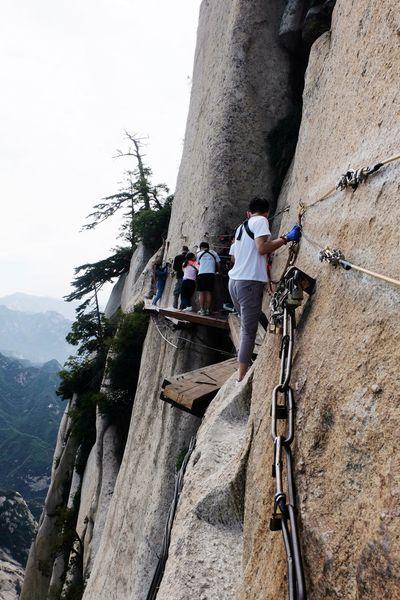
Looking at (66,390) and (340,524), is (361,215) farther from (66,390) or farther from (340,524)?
(66,390)

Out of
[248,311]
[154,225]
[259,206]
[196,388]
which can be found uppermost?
[154,225]

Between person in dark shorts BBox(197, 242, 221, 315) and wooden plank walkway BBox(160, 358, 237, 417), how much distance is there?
7.54 feet

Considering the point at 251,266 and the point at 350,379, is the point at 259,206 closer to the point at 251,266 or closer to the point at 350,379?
the point at 251,266

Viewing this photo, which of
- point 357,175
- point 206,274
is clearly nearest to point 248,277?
point 357,175

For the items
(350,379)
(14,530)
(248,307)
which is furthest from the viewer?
(14,530)

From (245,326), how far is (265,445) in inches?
81.9

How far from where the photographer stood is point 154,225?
21.4 m

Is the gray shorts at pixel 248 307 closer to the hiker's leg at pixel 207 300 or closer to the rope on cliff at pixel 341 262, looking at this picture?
the rope on cliff at pixel 341 262

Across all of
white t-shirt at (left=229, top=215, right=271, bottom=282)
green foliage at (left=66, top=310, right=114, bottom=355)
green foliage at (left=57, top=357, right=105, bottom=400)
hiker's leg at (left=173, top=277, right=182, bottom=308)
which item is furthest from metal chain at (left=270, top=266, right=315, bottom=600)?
green foliage at (left=66, top=310, right=114, bottom=355)

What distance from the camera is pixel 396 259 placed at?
188 centimetres

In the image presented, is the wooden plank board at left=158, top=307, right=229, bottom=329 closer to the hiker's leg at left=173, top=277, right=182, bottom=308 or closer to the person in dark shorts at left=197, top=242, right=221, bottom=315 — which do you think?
the person in dark shorts at left=197, top=242, right=221, bottom=315

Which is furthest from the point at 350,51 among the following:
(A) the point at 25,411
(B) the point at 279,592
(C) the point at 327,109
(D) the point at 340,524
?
(A) the point at 25,411

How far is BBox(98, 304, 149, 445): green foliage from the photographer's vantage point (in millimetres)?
15195

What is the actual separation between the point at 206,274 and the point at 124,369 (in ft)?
25.8
